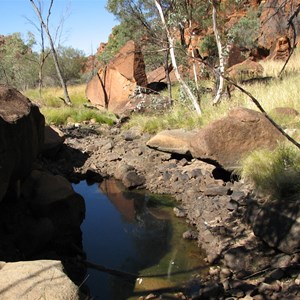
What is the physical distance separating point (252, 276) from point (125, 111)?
1067 centimetres

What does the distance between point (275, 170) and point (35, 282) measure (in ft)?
11.7

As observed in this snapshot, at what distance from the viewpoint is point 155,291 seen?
4449 mm

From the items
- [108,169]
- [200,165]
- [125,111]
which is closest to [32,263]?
[200,165]

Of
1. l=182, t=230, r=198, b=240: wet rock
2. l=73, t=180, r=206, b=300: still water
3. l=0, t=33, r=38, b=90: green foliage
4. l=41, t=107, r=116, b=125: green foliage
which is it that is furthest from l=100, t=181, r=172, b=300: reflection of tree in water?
l=0, t=33, r=38, b=90: green foliage

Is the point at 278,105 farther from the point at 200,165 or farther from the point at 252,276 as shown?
the point at 252,276

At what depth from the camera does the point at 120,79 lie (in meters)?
15.9

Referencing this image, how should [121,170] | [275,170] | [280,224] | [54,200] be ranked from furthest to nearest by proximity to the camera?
1. [121,170]
2. [54,200]
3. [275,170]
4. [280,224]

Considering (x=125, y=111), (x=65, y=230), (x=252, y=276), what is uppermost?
(x=125, y=111)

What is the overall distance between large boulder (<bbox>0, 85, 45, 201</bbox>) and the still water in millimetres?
1469

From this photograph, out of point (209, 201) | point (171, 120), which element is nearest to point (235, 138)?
point (209, 201)

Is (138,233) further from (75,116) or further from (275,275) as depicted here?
(75,116)

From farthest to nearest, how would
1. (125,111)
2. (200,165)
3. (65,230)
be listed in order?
1. (125,111)
2. (200,165)
3. (65,230)

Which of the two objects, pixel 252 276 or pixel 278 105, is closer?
pixel 252 276

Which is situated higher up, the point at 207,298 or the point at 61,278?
the point at 61,278
